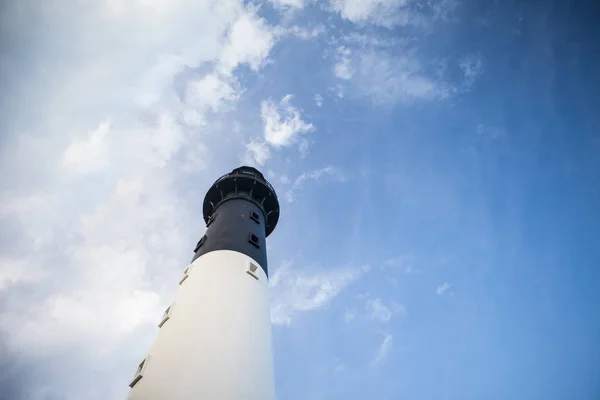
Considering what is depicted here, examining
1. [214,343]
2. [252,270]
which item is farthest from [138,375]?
[252,270]

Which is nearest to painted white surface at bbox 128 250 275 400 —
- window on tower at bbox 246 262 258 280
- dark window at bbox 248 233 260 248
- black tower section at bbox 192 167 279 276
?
window on tower at bbox 246 262 258 280

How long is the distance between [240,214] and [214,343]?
831cm

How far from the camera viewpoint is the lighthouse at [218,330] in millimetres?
9156

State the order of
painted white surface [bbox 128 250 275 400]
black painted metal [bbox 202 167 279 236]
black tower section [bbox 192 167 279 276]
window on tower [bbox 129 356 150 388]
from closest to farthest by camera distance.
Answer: painted white surface [bbox 128 250 275 400], window on tower [bbox 129 356 150 388], black tower section [bbox 192 167 279 276], black painted metal [bbox 202 167 279 236]

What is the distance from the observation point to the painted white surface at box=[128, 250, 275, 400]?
29.8ft

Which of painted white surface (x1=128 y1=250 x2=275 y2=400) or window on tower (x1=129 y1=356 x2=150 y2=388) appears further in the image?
window on tower (x1=129 y1=356 x2=150 y2=388)

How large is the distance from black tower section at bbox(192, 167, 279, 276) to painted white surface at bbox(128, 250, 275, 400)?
1.65m

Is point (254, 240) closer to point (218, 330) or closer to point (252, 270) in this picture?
point (252, 270)

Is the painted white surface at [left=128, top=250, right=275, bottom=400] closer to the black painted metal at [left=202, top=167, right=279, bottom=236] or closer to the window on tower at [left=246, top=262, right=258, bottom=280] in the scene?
the window on tower at [left=246, top=262, right=258, bottom=280]

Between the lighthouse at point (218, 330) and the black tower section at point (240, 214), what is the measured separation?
7 cm

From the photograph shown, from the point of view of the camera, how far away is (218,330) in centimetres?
1061

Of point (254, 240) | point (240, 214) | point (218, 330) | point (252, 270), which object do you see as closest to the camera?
point (218, 330)

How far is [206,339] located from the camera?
10211 millimetres

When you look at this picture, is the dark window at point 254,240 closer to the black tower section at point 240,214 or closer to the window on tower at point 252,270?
the black tower section at point 240,214
